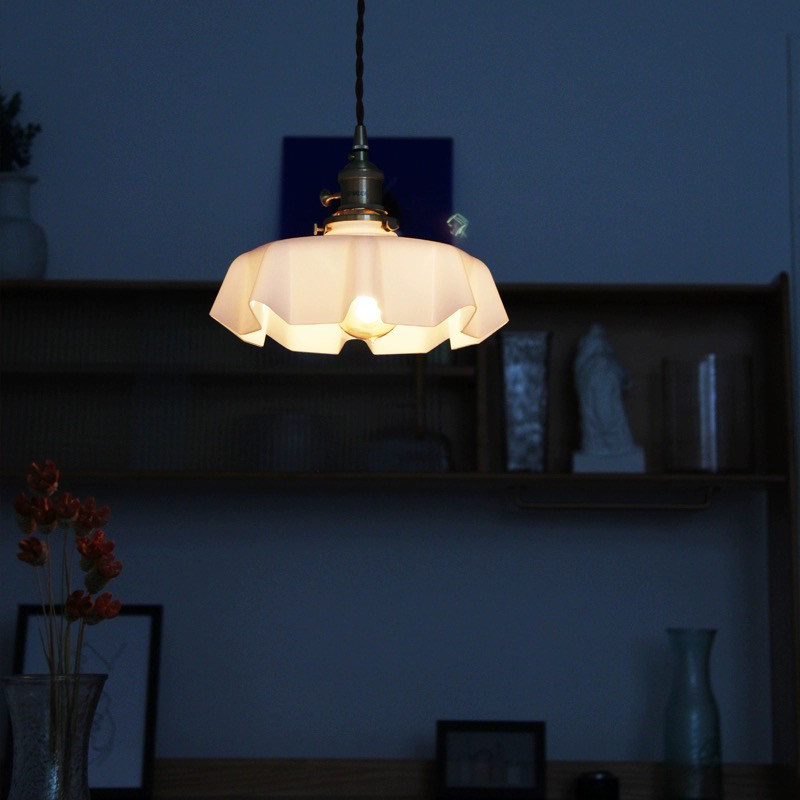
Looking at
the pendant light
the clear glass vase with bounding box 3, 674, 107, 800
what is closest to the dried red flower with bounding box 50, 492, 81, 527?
the clear glass vase with bounding box 3, 674, 107, 800

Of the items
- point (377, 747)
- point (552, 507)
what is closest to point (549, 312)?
point (552, 507)

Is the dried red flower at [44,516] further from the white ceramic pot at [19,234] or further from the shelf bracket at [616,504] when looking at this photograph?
the shelf bracket at [616,504]

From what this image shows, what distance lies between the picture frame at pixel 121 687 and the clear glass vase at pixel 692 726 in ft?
3.74

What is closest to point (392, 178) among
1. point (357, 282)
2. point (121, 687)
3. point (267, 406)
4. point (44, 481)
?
point (267, 406)

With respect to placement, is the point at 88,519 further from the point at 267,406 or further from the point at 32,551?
the point at 267,406

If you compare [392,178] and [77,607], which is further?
[392,178]

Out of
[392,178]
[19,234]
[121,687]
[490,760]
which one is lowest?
[490,760]

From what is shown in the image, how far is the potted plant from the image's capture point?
2.60 meters

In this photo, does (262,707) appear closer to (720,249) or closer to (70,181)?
(70,181)

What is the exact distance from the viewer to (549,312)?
105 inches

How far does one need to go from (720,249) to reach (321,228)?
5.51 feet

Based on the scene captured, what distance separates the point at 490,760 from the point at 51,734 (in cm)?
127

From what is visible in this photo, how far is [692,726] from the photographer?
7.94 feet

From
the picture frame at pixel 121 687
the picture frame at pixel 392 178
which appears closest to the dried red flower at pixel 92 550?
the picture frame at pixel 121 687
